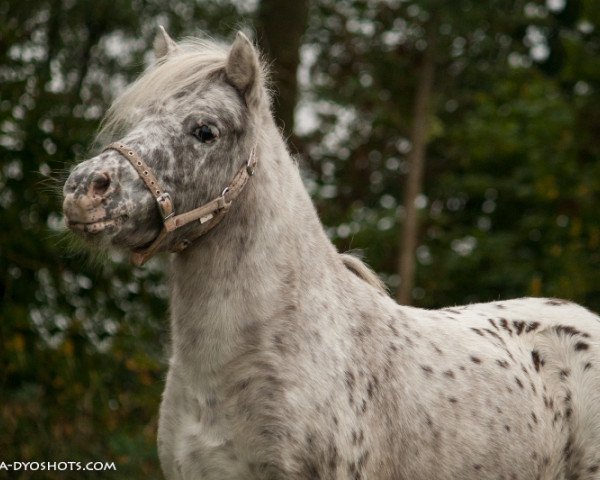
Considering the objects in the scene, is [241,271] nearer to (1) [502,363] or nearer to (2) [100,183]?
(2) [100,183]

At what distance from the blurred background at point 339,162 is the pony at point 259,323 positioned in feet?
1.52

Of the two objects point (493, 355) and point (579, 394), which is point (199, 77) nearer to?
point (493, 355)

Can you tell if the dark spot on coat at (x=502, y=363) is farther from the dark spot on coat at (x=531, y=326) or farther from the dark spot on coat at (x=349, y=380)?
the dark spot on coat at (x=349, y=380)

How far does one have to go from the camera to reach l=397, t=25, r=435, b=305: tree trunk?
12047mm

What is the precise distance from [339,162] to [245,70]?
11167 mm

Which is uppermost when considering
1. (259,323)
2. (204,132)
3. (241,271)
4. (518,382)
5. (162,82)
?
(162,82)

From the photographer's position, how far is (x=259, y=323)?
4086 millimetres

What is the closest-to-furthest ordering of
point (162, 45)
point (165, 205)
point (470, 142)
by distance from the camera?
point (165, 205) → point (162, 45) → point (470, 142)

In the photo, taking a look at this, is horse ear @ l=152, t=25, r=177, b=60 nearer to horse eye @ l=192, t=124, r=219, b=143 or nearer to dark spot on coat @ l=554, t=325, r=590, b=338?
horse eye @ l=192, t=124, r=219, b=143

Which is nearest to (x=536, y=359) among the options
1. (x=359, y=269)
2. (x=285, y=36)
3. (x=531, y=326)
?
(x=531, y=326)

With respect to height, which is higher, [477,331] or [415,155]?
[415,155]

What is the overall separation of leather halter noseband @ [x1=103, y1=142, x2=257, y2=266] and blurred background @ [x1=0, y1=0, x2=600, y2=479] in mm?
291

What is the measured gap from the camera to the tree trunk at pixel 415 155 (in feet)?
39.5

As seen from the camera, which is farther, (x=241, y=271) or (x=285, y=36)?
(x=285, y=36)
